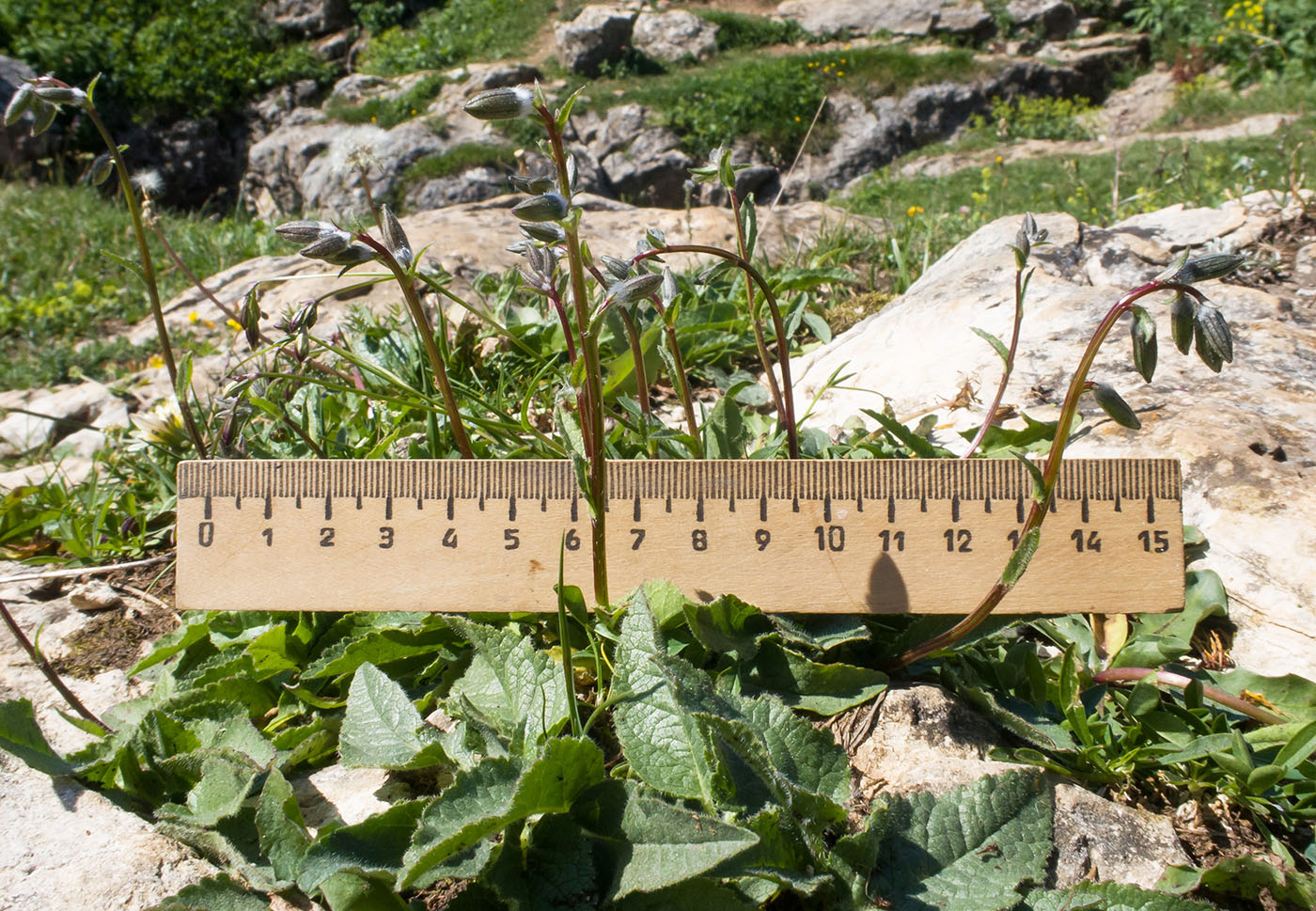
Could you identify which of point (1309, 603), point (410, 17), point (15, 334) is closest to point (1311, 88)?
point (1309, 603)

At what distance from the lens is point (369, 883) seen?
1.20 m

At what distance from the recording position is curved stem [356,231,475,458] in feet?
5.27

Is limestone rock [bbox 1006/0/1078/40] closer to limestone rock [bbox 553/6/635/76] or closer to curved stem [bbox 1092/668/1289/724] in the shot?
limestone rock [bbox 553/6/635/76]

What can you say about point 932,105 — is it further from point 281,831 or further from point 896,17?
point 281,831

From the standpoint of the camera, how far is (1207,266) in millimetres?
1408

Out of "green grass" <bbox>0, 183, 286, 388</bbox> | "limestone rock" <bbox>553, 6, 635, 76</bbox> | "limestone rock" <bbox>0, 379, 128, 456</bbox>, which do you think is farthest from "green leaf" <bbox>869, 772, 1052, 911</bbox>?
"limestone rock" <bbox>553, 6, 635, 76</bbox>

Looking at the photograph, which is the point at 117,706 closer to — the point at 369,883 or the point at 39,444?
the point at 369,883

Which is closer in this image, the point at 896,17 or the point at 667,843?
the point at 667,843

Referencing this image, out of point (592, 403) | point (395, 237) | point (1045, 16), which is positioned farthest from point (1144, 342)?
point (1045, 16)

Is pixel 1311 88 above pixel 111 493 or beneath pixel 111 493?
above

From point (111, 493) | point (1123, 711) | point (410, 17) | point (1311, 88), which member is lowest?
point (1123, 711)

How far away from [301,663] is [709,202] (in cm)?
1444

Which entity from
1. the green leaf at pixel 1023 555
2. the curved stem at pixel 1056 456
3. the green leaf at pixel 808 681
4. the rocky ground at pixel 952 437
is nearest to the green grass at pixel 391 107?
the rocky ground at pixel 952 437

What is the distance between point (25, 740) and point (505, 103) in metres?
1.36
